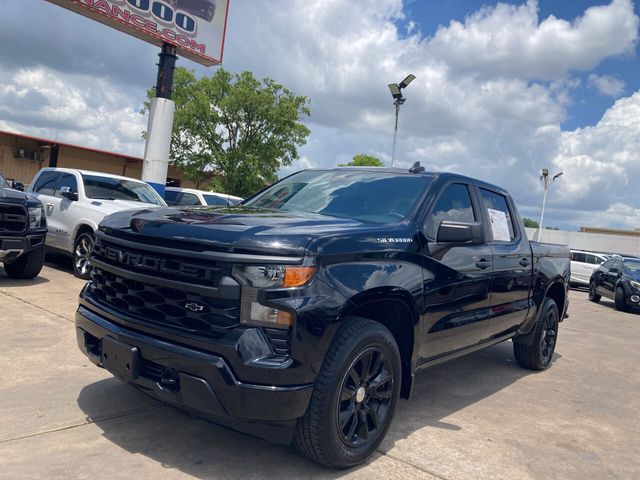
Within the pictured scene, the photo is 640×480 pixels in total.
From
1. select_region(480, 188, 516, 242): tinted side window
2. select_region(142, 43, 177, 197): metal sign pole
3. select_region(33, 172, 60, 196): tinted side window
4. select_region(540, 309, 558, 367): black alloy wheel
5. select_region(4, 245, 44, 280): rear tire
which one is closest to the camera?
select_region(480, 188, 516, 242): tinted side window

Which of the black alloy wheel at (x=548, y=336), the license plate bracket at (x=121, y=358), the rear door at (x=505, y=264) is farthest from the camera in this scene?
the black alloy wheel at (x=548, y=336)

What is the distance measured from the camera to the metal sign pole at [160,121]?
14.8 meters

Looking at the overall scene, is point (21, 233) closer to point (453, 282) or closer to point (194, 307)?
point (194, 307)

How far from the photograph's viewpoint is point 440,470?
3305 mm

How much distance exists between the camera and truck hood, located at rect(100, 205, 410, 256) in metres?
2.81

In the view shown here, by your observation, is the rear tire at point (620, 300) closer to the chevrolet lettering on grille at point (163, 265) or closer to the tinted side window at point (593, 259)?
the tinted side window at point (593, 259)

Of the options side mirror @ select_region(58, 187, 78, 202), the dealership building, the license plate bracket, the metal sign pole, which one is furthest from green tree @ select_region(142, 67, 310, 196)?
the license plate bracket

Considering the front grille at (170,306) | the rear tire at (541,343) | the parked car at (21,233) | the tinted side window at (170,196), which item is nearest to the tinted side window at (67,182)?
the parked car at (21,233)

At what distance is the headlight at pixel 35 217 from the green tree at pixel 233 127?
20608mm

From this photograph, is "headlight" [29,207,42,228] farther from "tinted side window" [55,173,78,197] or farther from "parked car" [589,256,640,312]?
"parked car" [589,256,640,312]

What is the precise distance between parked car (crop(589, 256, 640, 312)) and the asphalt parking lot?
8532 millimetres

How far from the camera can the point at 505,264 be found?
4.83 m

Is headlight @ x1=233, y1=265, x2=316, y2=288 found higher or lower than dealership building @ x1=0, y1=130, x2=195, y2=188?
lower

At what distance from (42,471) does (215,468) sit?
867mm
